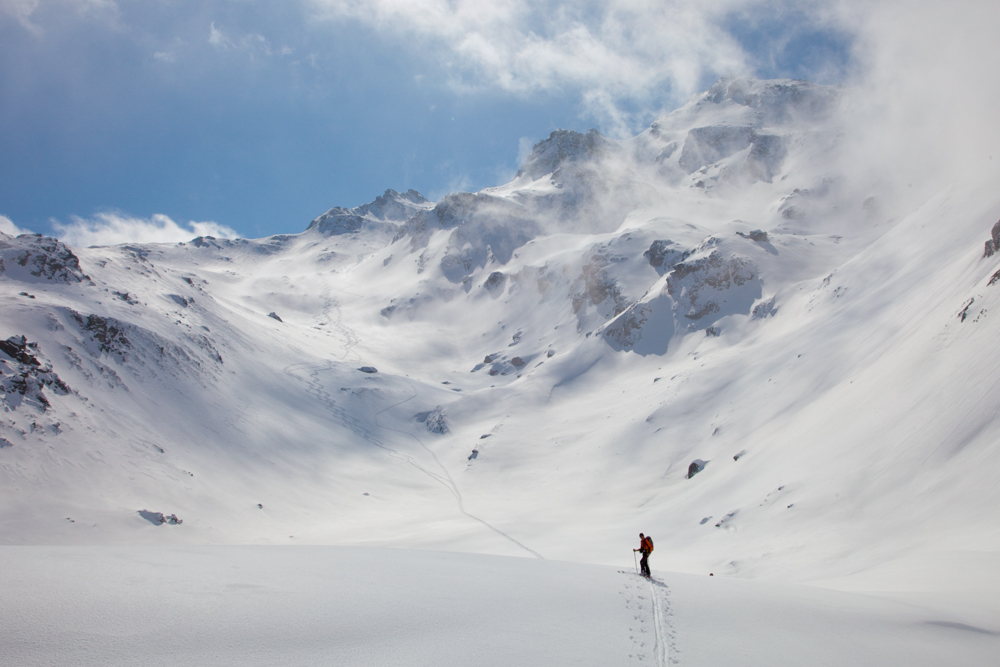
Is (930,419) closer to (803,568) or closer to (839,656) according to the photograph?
(803,568)

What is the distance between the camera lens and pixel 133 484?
36.9 m

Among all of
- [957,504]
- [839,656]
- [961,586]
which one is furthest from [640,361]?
[839,656]

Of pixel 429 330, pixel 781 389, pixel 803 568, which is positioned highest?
pixel 429 330

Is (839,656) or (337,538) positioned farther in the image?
(337,538)

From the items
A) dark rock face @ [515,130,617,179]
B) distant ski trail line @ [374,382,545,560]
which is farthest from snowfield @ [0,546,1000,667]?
dark rock face @ [515,130,617,179]

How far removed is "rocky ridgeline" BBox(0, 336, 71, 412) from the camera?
36.1 meters

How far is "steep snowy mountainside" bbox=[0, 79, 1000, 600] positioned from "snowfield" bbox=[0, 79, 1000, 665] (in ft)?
1.08

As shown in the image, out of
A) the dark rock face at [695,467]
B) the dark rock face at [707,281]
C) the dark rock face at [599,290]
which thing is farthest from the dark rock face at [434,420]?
Result: the dark rock face at [707,281]

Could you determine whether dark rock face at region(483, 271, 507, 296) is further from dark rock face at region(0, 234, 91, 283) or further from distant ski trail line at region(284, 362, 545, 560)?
dark rock face at region(0, 234, 91, 283)

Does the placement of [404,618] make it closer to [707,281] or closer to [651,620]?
[651,620]

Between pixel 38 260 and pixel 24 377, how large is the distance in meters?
23.3

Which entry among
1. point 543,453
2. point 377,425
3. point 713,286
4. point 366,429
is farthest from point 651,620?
point 713,286

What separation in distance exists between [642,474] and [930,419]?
25.3 meters

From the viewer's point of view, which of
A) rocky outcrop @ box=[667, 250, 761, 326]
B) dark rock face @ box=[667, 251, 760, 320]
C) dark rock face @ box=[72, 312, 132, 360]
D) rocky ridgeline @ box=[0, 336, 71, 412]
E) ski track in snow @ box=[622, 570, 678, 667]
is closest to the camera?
ski track in snow @ box=[622, 570, 678, 667]
